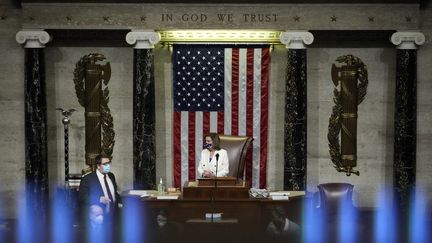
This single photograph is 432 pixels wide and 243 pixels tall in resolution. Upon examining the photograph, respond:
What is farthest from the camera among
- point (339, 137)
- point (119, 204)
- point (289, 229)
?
point (339, 137)

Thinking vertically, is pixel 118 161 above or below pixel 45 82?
below

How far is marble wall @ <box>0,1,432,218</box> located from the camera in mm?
17547

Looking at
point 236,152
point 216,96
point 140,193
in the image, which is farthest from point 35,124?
point 236,152

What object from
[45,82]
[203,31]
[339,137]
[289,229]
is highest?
[203,31]

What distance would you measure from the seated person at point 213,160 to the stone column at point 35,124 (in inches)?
152

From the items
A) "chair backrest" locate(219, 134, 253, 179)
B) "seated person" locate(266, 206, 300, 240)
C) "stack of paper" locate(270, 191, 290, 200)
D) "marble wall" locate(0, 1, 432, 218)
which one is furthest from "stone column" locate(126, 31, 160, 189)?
"seated person" locate(266, 206, 300, 240)

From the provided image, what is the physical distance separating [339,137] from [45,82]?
23.2ft

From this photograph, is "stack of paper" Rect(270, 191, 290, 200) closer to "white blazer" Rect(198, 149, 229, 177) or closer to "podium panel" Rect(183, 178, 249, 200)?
"podium panel" Rect(183, 178, 249, 200)

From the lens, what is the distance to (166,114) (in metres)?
17.9

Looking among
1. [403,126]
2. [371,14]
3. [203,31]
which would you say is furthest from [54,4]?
[403,126]

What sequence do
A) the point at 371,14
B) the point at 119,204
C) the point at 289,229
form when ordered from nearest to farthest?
the point at 289,229 < the point at 119,204 < the point at 371,14

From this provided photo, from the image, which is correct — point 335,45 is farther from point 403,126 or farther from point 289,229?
point 289,229

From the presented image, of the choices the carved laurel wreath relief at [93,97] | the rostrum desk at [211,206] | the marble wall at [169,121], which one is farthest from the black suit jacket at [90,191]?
the marble wall at [169,121]

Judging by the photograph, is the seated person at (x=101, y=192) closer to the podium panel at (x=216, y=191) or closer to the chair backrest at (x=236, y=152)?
the podium panel at (x=216, y=191)
